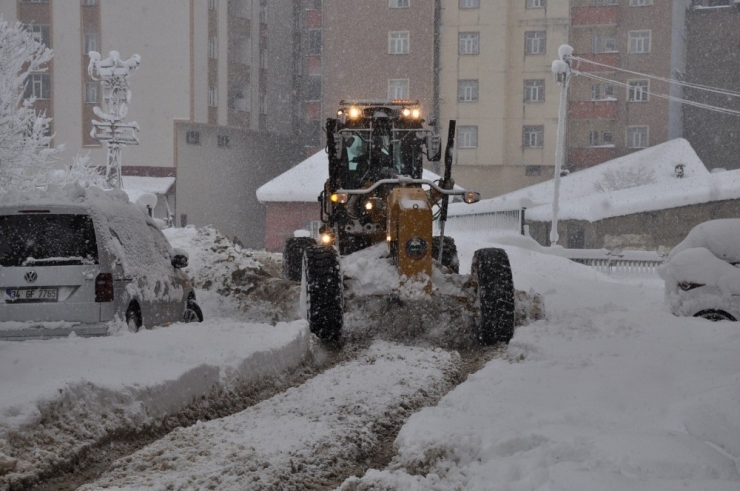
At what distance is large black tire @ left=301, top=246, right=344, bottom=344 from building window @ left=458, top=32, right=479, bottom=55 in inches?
1700

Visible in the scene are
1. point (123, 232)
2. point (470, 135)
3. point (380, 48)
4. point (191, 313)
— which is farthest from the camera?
point (380, 48)

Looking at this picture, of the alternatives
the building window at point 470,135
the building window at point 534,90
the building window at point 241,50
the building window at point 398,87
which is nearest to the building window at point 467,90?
the building window at point 470,135

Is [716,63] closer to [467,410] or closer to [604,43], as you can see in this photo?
[604,43]

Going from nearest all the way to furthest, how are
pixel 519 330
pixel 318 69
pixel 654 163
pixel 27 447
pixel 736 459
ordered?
pixel 736 459 → pixel 27 447 → pixel 519 330 → pixel 654 163 → pixel 318 69

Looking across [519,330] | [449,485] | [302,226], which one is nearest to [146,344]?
[449,485]

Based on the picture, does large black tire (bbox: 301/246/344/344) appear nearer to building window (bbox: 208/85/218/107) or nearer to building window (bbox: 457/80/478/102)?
building window (bbox: 457/80/478/102)

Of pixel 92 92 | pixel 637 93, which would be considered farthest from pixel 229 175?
pixel 637 93

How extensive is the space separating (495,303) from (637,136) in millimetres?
46644

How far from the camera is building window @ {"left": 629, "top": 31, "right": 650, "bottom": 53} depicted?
173 ft

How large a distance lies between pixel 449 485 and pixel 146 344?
3823mm

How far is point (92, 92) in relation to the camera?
2026 inches

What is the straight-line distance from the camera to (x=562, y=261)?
23594mm

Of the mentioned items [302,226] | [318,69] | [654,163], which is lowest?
[302,226]

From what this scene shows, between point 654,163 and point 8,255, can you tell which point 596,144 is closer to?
point 654,163
